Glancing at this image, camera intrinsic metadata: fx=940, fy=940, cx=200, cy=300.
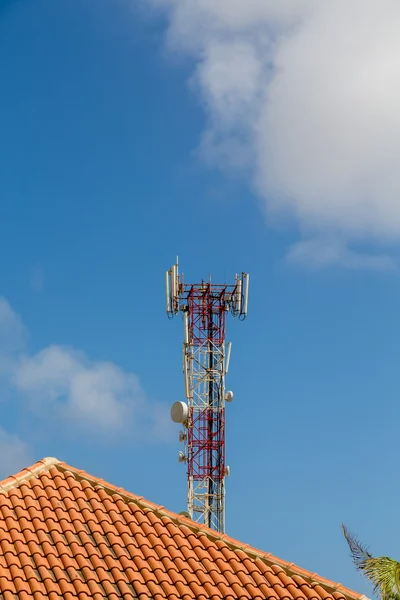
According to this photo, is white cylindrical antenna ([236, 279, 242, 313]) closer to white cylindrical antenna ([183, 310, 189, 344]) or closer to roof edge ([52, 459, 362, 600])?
white cylindrical antenna ([183, 310, 189, 344])

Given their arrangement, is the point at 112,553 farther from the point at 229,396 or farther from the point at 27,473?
the point at 229,396

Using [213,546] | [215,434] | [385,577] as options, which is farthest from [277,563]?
[215,434]

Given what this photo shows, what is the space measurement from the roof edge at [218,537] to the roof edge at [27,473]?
0.16 metres

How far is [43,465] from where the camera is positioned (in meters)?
19.2

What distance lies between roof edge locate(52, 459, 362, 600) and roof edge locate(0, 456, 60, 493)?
0.16 meters

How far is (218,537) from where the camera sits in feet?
60.0

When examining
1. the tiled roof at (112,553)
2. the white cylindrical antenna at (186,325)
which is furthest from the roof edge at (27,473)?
the white cylindrical antenna at (186,325)

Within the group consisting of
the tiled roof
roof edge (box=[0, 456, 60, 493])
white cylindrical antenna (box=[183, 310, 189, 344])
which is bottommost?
the tiled roof

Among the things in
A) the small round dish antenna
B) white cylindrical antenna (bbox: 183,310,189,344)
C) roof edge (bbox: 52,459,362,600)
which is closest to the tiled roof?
roof edge (bbox: 52,459,362,600)

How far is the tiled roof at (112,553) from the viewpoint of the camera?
52.0 feet

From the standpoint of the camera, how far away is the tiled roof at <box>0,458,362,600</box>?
52.0 ft

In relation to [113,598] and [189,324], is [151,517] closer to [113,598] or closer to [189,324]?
[113,598]

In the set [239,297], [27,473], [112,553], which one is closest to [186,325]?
[239,297]

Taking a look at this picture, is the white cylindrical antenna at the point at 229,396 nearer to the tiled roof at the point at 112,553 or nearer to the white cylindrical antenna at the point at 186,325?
the white cylindrical antenna at the point at 186,325
